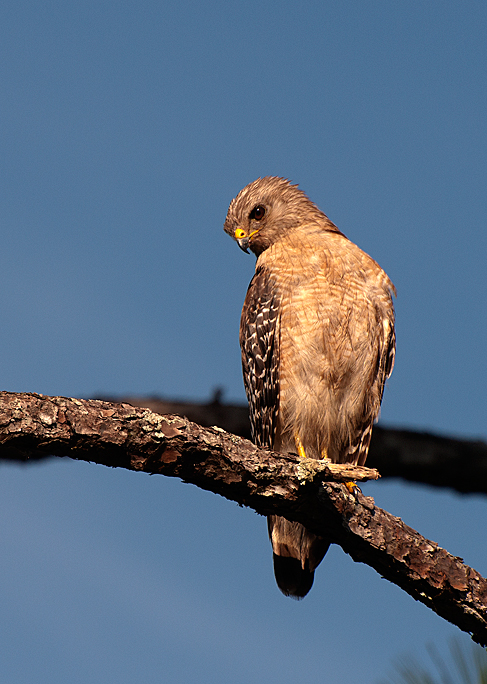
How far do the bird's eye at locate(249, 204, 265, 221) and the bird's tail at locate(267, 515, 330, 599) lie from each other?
264 cm

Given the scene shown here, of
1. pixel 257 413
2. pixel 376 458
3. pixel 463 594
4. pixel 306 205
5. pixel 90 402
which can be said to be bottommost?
pixel 463 594

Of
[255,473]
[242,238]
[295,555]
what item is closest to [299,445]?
[295,555]

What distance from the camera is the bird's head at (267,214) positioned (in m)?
6.27

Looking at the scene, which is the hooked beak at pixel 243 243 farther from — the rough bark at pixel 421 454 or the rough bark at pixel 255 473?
the rough bark at pixel 255 473

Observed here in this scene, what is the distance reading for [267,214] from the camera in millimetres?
6426

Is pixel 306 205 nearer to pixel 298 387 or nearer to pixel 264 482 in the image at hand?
pixel 298 387

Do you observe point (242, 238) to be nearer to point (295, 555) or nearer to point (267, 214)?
point (267, 214)

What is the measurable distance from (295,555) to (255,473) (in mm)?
2019

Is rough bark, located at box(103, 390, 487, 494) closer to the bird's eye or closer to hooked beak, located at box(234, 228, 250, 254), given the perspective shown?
hooked beak, located at box(234, 228, 250, 254)

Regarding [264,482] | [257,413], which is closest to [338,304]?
[257,413]

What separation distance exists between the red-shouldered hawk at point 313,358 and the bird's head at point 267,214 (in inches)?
24.8

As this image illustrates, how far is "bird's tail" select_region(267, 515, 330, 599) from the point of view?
4.90 metres

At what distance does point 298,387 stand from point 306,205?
199 centimetres

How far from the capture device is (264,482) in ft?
11.1
